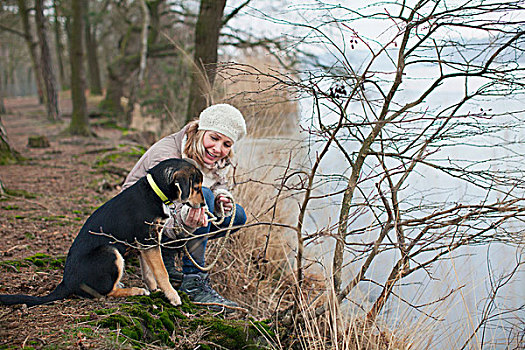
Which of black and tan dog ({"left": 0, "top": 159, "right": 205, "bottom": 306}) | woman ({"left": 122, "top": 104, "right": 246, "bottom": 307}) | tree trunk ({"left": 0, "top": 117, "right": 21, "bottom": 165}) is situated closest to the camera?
black and tan dog ({"left": 0, "top": 159, "right": 205, "bottom": 306})

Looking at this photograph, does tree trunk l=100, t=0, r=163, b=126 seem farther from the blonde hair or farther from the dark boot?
the dark boot

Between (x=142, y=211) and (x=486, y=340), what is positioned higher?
(x=142, y=211)

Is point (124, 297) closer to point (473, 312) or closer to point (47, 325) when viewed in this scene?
point (47, 325)

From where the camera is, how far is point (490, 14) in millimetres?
2256

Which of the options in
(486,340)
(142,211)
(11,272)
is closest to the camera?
(142,211)

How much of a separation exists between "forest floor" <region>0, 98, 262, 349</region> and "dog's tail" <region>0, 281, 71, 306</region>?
37 millimetres

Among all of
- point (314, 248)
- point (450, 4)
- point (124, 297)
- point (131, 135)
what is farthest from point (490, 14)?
point (131, 135)

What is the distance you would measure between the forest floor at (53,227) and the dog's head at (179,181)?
785mm

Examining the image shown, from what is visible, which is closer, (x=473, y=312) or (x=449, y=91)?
(x=473, y=312)

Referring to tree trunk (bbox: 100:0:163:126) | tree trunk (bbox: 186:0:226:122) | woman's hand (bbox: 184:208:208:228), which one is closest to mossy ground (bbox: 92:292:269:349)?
woman's hand (bbox: 184:208:208:228)

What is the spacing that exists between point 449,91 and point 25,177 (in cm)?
572

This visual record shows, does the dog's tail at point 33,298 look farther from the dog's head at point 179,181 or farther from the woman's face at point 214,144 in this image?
the woman's face at point 214,144

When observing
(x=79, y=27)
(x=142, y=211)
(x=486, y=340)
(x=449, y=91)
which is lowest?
(x=486, y=340)

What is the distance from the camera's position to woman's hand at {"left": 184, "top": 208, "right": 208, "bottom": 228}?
2894mm
